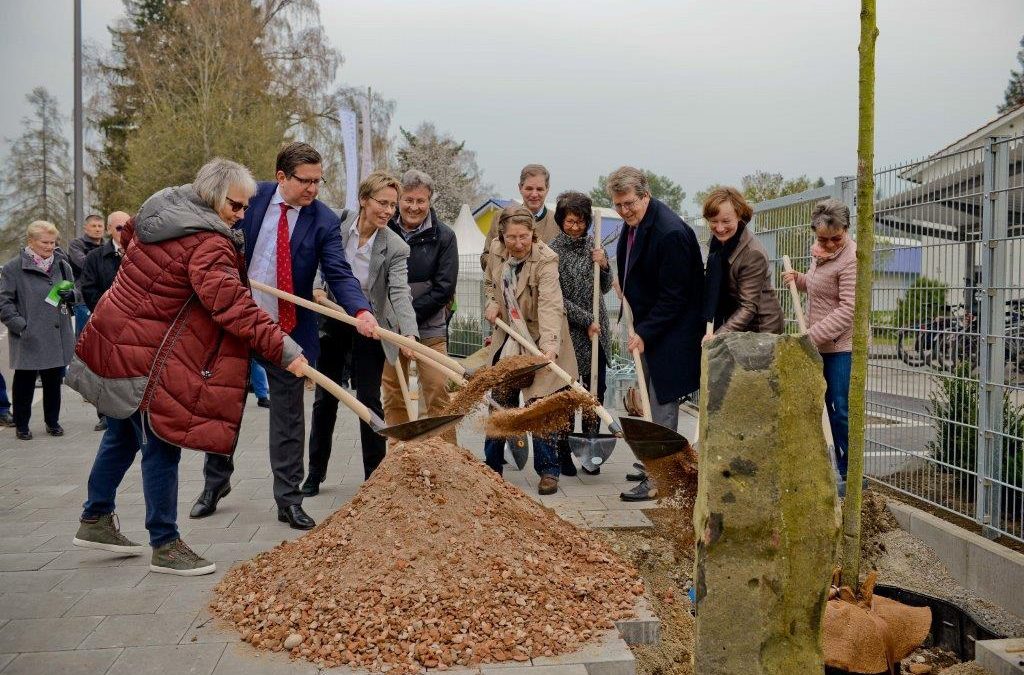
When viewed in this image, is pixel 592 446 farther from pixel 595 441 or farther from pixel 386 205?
pixel 386 205

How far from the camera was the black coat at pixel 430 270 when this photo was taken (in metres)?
6.50

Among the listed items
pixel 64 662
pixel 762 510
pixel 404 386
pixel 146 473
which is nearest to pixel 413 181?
pixel 404 386

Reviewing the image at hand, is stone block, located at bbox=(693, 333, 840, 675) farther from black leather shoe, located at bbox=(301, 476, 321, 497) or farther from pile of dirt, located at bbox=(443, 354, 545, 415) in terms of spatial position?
black leather shoe, located at bbox=(301, 476, 321, 497)

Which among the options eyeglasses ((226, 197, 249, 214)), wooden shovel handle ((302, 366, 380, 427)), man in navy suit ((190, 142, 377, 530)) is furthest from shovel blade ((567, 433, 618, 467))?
eyeglasses ((226, 197, 249, 214))

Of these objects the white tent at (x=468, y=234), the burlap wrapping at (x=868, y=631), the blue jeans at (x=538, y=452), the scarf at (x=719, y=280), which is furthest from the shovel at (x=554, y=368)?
the white tent at (x=468, y=234)

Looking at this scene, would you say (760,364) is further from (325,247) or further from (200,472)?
(200,472)

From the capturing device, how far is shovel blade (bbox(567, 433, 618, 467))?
6098 mm

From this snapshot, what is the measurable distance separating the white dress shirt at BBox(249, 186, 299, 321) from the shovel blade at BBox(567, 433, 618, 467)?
7.12 feet

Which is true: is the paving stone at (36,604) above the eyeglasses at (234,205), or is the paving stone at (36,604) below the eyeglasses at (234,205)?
below

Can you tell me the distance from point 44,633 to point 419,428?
6.29 feet

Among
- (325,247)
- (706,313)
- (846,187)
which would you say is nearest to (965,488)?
(706,313)

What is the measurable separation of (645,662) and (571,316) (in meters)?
3.01

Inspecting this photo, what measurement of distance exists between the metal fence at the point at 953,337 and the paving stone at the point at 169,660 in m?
3.87

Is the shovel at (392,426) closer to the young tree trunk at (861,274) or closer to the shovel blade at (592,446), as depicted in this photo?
the shovel blade at (592,446)
